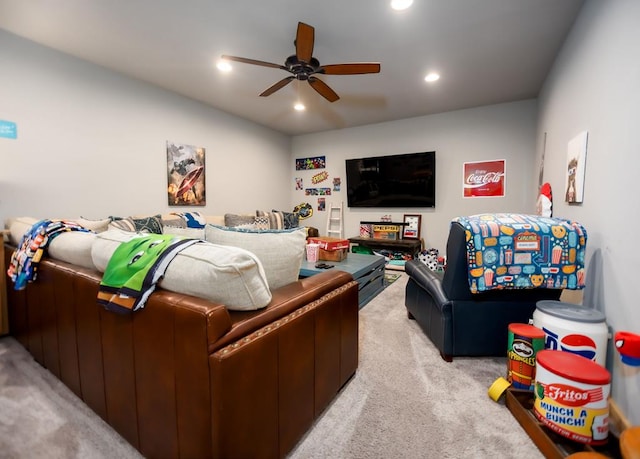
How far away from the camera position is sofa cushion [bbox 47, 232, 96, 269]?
1.37m

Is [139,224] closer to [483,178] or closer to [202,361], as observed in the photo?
[202,361]

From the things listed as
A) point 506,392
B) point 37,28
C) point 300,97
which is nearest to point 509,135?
point 300,97

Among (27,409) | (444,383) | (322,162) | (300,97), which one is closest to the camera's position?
(27,409)

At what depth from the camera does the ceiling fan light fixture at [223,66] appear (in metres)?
2.99

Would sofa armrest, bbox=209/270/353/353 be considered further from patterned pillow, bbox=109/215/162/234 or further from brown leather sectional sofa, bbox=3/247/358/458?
patterned pillow, bbox=109/215/162/234

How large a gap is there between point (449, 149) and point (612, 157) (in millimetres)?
3195

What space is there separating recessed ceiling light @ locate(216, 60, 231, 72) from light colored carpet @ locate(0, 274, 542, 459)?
2971 millimetres

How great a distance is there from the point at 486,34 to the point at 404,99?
1.53 meters

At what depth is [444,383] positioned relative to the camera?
5.53 ft

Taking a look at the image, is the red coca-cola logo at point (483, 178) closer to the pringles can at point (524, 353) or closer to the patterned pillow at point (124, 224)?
the pringles can at point (524, 353)

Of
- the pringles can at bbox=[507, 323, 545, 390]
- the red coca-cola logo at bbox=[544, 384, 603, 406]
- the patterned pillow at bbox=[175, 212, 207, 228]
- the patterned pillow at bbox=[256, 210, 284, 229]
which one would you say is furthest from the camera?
the patterned pillow at bbox=[256, 210, 284, 229]

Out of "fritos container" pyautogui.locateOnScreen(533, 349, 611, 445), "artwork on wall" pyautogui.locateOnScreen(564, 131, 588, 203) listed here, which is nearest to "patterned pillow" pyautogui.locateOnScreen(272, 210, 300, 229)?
"artwork on wall" pyautogui.locateOnScreen(564, 131, 588, 203)

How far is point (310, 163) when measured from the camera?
5.87m

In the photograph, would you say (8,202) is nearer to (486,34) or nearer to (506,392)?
(506,392)
